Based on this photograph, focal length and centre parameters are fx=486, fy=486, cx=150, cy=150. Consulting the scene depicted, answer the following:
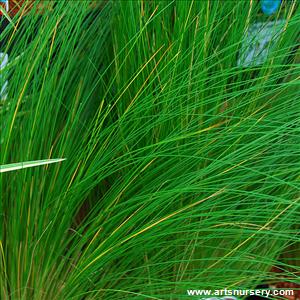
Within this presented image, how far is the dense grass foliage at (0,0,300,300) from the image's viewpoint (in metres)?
0.77

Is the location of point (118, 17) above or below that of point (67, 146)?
above

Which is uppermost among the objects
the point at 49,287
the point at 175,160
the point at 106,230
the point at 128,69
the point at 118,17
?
the point at 118,17

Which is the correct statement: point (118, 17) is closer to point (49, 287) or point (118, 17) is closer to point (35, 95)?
point (35, 95)

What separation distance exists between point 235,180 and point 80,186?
10.1 inches

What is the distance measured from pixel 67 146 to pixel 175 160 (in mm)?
206

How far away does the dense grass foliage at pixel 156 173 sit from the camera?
772 mm

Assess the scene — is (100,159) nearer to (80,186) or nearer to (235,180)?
(80,186)

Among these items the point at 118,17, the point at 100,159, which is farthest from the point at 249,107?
the point at 118,17

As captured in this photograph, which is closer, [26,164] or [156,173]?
[26,164]

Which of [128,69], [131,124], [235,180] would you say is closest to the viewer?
[235,180]

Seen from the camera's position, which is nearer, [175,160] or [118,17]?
[175,160]

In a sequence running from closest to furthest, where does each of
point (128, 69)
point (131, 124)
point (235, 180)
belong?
point (235, 180) < point (131, 124) < point (128, 69)

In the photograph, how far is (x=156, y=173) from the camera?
0.86 metres

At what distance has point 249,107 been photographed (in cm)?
86
